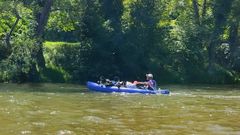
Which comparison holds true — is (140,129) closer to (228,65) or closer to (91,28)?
(91,28)

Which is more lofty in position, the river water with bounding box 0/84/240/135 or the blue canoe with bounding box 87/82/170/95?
the blue canoe with bounding box 87/82/170/95

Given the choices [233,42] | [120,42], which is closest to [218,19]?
[233,42]

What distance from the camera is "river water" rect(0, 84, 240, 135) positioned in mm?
14438

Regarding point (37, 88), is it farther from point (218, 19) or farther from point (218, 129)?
point (218, 19)

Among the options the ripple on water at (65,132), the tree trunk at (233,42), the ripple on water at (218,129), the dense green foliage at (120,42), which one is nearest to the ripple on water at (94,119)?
the ripple on water at (65,132)

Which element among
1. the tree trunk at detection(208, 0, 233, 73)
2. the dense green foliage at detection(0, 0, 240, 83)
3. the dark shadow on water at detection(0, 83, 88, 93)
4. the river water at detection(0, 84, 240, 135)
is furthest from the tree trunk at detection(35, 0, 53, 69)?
the tree trunk at detection(208, 0, 233, 73)

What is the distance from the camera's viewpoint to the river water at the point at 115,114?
568 inches

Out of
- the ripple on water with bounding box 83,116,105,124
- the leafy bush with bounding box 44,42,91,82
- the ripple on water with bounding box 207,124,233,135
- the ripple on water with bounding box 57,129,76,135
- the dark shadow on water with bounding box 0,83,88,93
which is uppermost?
the leafy bush with bounding box 44,42,91,82

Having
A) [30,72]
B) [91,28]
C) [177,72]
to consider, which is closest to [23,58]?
[30,72]

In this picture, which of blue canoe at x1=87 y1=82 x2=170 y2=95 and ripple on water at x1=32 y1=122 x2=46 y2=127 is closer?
ripple on water at x1=32 y1=122 x2=46 y2=127

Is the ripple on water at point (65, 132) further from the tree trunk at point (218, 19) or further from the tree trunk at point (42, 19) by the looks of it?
the tree trunk at point (218, 19)

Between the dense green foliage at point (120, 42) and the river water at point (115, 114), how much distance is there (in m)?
10.1

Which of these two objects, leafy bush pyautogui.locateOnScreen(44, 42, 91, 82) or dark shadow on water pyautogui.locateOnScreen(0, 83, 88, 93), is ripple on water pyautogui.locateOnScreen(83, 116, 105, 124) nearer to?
dark shadow on water pyautogui.locateOnScreen(0, 83, 88, 93)

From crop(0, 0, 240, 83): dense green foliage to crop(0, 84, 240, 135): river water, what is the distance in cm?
1014
